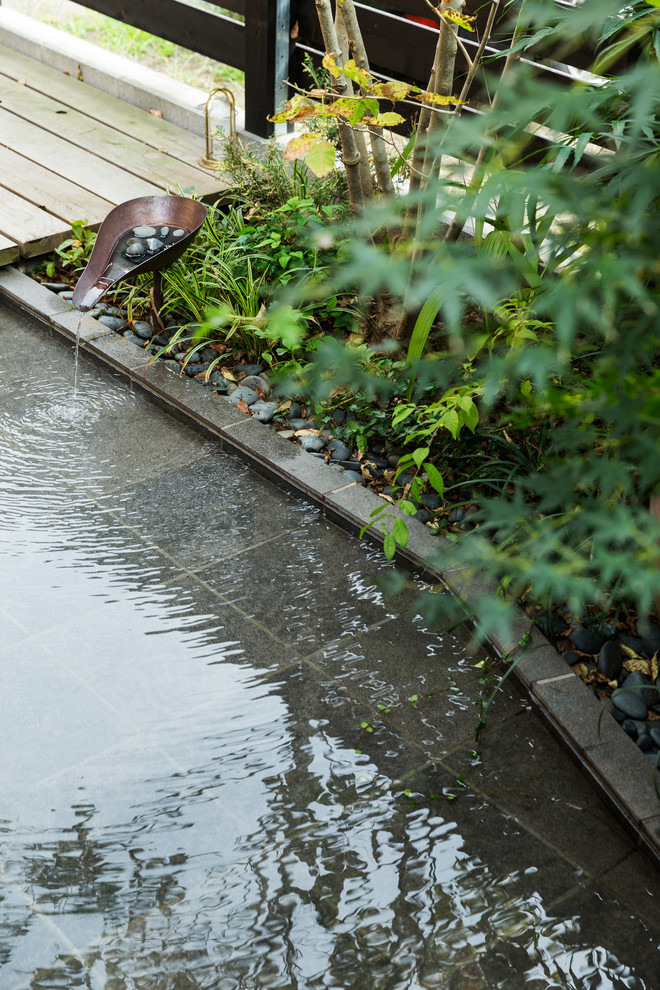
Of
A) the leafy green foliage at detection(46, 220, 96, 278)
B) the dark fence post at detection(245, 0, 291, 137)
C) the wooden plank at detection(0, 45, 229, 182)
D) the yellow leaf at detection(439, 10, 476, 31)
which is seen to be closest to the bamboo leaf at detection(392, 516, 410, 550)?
the yellow leaf at detection(439, 10, 476, 31)

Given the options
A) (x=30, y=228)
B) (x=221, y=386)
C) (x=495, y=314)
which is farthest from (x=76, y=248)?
(x=495, y=314)

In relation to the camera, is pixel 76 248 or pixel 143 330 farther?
pixel 76 248

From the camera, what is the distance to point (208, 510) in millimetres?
2684

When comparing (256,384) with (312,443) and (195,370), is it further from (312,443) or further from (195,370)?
(312,443)

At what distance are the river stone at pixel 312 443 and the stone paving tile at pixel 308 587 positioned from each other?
1.26 feet

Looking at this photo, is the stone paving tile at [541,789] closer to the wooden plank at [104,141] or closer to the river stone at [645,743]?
the river stone at [645,743]

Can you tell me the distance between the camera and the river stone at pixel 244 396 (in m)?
3.13

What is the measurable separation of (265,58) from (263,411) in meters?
2.14

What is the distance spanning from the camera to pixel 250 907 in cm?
167

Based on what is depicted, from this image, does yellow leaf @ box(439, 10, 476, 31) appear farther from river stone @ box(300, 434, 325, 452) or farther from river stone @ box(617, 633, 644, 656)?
river stone @ box(617, 633, 644, 656)

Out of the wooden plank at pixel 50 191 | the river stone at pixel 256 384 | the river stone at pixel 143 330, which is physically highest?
the wooden plank at pixel 50 191

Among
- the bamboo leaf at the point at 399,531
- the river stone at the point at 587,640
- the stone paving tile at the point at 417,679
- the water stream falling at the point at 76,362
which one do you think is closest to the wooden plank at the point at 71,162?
the water stream falling at the point at 76,362

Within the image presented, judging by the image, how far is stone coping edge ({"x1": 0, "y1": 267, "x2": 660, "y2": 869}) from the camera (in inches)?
74.4

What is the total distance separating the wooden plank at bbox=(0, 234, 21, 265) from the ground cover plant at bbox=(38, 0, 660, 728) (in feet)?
0.70
